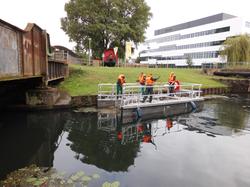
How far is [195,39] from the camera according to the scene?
7950 centimetres

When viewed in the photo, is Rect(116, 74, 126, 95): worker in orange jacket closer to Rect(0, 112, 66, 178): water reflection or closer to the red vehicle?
Rect(0, 112, 66, 178): water reflection

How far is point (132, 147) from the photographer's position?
1015 centimetres

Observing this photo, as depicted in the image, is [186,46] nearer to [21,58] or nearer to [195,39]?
[195,39]

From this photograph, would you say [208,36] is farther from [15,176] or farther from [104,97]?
[15,176]

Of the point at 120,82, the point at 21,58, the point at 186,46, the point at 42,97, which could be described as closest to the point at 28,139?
the point at 21,58

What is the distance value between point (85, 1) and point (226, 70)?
26.1m

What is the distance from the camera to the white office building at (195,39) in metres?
67.2

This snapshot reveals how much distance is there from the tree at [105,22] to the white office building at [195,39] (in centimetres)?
2276

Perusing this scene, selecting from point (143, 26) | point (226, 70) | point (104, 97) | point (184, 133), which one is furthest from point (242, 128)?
point (143, 26)

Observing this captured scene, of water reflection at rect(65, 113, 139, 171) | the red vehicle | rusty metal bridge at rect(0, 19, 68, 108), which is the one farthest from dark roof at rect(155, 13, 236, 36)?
water reflection at rect(65, 113, 139, 171)

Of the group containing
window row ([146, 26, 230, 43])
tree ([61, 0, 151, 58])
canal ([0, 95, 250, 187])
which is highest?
window row ([146, 26, 230, 43])

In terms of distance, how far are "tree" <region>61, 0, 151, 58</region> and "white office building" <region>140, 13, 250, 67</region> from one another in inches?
896

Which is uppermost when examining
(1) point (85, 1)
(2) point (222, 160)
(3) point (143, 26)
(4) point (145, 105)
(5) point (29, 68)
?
(1) point (85, 1)

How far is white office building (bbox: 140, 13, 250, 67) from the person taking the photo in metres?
67.2
